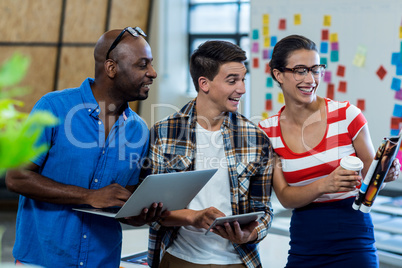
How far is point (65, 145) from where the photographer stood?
169cm

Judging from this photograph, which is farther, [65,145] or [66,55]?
[66,55]

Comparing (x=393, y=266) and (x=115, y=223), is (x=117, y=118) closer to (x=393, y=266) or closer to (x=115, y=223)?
(x=115, y=223)

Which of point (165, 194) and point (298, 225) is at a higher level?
point (165, 194)

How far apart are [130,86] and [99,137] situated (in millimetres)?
225

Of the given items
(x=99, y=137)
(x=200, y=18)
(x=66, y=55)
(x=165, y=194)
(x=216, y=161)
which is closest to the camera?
(x=165, y=194)

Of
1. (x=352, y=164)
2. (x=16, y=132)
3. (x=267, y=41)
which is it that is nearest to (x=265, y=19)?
(x=267, y=41)

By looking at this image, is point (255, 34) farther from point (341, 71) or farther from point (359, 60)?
point (359, 60)

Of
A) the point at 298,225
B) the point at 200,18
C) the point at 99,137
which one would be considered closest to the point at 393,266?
the point at 298,225

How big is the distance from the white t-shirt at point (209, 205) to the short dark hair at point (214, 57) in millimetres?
223

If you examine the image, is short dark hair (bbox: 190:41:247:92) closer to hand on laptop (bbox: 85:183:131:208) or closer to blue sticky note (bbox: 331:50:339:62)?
hand on laptop (bbox: 85:183:131:208)

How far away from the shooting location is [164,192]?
5.24 ft

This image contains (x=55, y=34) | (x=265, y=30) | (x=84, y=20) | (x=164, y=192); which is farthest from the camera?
(x=84, y=20)

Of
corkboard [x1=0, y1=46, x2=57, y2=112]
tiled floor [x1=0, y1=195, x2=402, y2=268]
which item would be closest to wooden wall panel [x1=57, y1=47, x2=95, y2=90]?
corkboard [x1=0, y1=46, x2=57, y2=112]

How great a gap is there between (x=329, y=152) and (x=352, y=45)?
2424 millimetres
